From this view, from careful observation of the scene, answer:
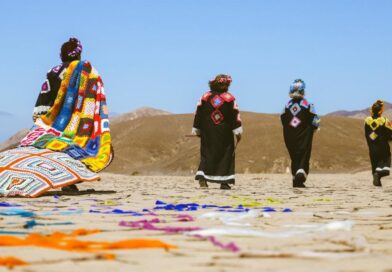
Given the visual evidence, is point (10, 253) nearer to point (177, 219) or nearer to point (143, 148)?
point (177, 219)

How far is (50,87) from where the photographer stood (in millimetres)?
8719

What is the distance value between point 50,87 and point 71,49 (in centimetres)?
55

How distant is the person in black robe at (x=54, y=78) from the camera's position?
8648 millimetres

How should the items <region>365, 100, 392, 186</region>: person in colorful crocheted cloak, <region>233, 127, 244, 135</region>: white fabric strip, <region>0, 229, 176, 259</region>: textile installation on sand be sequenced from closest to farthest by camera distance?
1. <region>0, 229, 176, 259</region>: textile installation on sand
2. <region>233, 127, 244, 135</region>: white fabric strip
3. <region>365, 100, 392, 186</region>: person in colorful crocheted cloak

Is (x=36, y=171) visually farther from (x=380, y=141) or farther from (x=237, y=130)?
(x=380, y=141)

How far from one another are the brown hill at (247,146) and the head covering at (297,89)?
20.3m

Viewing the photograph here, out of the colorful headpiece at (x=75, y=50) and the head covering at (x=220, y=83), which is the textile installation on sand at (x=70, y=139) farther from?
the head covering at (x=220, y=83)

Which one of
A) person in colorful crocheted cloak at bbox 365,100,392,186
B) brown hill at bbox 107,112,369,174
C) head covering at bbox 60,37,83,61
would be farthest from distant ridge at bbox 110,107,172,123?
head covering at bbox 60,37,83,61

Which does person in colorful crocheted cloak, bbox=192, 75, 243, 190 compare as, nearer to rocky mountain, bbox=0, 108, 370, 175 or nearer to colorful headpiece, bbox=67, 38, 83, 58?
colorful headpiece, bbox=67, 38, 83, 58

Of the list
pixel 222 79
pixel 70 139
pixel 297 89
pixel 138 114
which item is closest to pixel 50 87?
pixel 70 139

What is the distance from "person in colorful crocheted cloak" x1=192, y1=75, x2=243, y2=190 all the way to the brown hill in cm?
2139

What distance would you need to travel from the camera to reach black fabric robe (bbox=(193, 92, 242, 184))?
10555 millimetres

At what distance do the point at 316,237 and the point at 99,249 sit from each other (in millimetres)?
1134

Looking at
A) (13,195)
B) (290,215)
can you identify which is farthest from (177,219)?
(13,195)
